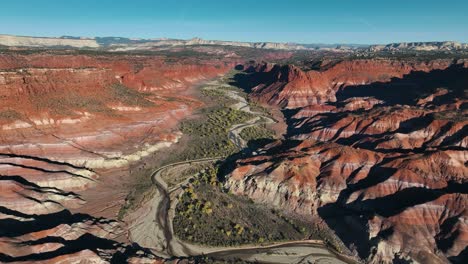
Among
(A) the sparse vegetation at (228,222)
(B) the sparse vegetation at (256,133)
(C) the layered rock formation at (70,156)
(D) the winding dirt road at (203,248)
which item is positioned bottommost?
(D) the winding dirt road at (203,248)

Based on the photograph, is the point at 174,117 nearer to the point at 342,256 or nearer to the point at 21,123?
the point at 21,123

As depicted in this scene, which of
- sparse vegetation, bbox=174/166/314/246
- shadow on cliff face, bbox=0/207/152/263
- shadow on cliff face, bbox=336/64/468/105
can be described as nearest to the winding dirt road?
sparse vegetation, bbox=174/166/314/246

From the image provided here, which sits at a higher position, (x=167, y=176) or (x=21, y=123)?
(x=21, y=123)

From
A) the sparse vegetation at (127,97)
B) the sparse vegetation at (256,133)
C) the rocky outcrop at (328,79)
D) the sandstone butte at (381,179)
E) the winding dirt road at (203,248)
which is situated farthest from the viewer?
the rocky outcrop at (328,79)

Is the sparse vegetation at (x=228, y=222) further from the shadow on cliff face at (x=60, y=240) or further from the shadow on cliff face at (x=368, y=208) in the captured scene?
the shadow on cliff face at (x=60, y=240)

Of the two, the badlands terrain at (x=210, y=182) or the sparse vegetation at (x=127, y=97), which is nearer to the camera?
the badlands terrain at (x=210, y=182)

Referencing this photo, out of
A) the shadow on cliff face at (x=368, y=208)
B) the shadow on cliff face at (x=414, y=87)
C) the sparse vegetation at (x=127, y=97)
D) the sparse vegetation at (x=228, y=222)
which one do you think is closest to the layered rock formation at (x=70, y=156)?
the sparse vegetation at (x=127, y=97)

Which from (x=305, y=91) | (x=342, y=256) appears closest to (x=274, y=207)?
(x=342, y=256)

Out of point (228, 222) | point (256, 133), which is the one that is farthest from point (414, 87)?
point (228, 222)
